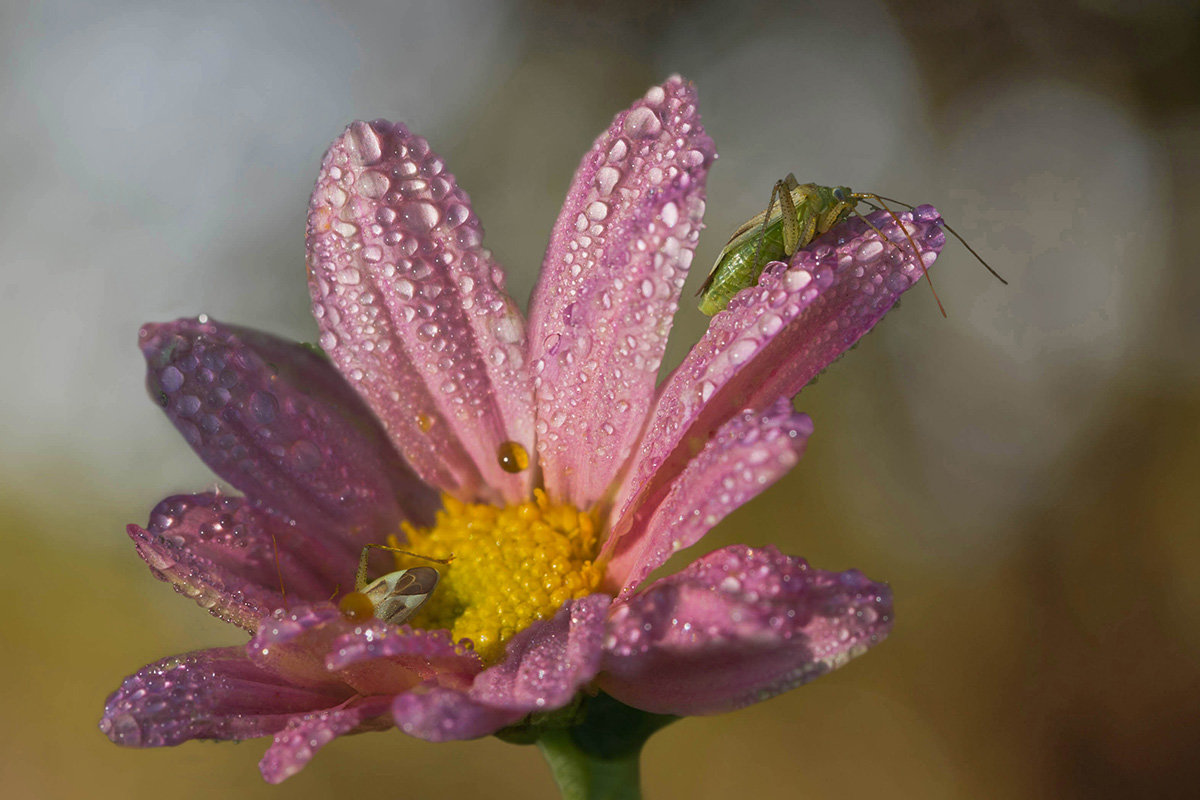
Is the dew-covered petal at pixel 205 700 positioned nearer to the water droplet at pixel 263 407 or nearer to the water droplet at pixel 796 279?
the water droplet at pixel 263 407

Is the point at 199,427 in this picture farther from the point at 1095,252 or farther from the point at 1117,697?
the point at 1095,252

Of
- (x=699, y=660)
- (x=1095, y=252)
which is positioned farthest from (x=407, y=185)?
(x=1095, y=252)

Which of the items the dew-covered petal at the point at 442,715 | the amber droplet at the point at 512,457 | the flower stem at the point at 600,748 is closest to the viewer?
the dew-covered petal at the point at 442,715

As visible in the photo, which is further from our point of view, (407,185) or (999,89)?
(999,89)

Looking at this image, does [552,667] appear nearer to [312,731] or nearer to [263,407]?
[312,731]

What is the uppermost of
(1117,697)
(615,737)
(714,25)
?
(714,25)

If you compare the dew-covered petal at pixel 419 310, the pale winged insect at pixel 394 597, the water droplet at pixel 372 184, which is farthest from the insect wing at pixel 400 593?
the water droplet at pixel 372 184

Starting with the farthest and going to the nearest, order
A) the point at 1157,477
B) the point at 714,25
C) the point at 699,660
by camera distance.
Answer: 1. the point at 714,25
2. the point at 1157,477
3. the point at 699,660

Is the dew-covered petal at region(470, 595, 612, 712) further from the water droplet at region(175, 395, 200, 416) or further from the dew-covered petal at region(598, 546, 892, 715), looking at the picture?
the water droplet at region(175, 395, 200, 416)
